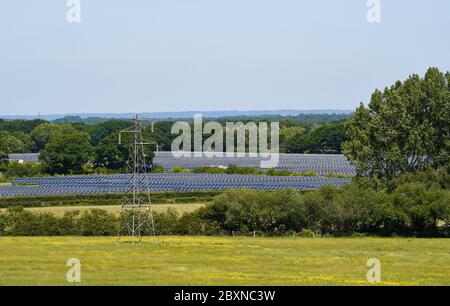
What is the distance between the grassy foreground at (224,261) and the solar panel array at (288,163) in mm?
61681

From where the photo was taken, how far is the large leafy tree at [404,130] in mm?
88188

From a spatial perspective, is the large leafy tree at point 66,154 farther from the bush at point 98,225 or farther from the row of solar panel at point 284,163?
the bush at point 98,225

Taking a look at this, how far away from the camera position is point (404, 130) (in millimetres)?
89500

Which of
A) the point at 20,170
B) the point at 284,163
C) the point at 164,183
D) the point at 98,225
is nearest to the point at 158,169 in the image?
the point at 20,170

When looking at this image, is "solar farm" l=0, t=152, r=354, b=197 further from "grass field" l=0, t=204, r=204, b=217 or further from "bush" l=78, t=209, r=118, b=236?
"bush" l=78, t=209, r=118, b=236

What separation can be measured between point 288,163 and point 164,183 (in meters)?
43.4

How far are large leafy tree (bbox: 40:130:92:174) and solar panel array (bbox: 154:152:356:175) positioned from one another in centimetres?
1247

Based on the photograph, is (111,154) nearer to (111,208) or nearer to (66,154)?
(66,154)

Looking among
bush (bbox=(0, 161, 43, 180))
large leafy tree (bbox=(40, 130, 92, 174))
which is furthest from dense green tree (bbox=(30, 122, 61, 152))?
bush (bbox=(0, 161, 43, 180))

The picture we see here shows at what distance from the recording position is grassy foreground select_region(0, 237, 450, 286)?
41.7m

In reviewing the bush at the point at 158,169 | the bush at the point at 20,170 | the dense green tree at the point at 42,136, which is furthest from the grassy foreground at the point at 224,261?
the dense green tree at the point at 42,136

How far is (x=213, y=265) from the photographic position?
48125mm
